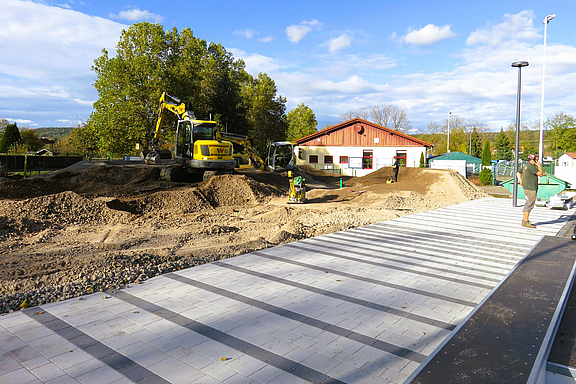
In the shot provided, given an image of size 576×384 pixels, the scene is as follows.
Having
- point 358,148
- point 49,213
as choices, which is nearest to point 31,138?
point 358,148

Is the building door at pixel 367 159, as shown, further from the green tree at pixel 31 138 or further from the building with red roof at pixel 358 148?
the green tree at pixel 31 138

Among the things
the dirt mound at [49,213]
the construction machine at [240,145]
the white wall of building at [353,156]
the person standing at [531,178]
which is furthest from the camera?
the white wall of building at [353,156]

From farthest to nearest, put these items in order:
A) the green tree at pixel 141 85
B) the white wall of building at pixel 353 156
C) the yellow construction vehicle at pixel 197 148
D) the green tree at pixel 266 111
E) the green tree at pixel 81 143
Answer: the green tree at pixel 266 111, the green tree at pixel 81 143, the white wall of building at pixel 353 156, the green tree at pixel 141 85, the yellow construction vehicle at pixel 197 148

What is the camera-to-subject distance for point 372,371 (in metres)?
3.34

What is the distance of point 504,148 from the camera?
6712 cm

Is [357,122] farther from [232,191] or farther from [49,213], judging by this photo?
A: [49,213]

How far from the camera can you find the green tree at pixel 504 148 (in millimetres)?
66119

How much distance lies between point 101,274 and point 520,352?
5.45 metres

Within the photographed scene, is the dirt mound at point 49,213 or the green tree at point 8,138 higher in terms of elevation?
the green tree at point 8,138

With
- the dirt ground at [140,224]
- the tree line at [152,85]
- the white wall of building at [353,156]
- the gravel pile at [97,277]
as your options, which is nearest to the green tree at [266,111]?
the tree line at [152,85]

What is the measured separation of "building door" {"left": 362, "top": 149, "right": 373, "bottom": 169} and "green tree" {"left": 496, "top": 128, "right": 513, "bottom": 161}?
4156cm

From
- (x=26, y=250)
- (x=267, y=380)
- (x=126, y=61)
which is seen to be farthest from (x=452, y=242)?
(x=126, y=61)

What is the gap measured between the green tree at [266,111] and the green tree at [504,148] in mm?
40520

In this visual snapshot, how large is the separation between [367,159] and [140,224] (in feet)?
92.8
